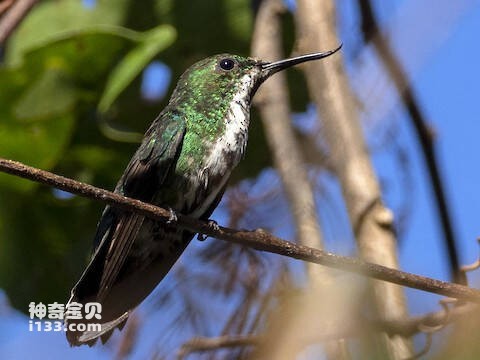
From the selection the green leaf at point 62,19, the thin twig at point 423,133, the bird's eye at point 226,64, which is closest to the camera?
the thin twig at point 423,133

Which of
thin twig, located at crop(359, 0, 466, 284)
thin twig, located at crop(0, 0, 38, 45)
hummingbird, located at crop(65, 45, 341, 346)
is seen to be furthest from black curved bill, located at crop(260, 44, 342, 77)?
thin twig, located at crop(0, 0, 38, 45)

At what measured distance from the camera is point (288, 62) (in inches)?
107

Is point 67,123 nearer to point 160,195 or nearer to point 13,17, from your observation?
point 13,17

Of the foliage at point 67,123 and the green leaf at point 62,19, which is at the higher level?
the green leaf at point 62,19

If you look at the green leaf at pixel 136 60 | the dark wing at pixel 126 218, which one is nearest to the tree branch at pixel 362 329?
the dark wing at pixel 126 218

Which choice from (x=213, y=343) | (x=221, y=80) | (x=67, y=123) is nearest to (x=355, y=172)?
(x=213, y=343)

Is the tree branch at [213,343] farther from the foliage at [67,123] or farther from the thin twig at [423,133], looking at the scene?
the foliage at [67,123]

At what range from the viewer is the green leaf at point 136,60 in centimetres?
282

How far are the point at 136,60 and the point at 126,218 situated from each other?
65 cm

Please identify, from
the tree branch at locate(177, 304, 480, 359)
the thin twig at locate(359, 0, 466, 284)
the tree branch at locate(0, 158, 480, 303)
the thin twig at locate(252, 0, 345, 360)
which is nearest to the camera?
the tree branch at locate(177, 304, 480, 359)

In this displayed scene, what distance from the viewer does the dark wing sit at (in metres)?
2.39

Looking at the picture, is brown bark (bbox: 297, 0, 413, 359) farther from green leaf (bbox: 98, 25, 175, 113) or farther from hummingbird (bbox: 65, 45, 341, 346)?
green leaf (bbox: 98, 25, 175, 113)

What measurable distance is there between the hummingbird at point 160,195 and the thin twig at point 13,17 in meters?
0.55

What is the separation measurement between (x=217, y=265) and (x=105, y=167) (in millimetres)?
529
